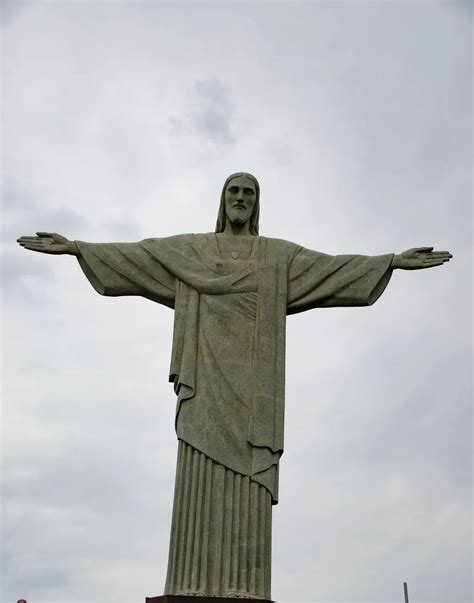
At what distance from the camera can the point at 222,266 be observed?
17.0m

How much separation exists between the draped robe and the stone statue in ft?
0.05

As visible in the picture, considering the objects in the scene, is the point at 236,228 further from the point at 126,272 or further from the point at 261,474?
the point at 261,474

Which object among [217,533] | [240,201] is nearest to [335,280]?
[240,201]

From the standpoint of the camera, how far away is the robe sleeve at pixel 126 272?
17.2 m

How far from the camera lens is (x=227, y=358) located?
53.2 feet

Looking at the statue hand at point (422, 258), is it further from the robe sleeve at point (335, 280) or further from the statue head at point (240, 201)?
the statue head at point (240, 201)

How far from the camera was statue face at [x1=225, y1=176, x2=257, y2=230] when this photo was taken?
17469 mm

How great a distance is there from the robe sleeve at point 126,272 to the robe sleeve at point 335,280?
2.07m

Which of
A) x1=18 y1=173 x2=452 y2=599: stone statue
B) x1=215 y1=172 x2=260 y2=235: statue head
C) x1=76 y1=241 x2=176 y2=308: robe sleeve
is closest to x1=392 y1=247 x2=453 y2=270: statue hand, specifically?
x1=18 y1=173 x2=452 y2=599: stone statue

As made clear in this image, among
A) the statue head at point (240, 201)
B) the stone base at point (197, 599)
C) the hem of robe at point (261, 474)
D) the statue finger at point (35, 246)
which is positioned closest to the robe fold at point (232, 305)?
the hem of robe at point (261, 474)

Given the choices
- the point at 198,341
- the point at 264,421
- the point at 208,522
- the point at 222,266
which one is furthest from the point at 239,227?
the point at 208,522

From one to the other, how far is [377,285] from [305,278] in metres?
1.20

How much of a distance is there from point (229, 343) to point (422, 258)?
3.55 m

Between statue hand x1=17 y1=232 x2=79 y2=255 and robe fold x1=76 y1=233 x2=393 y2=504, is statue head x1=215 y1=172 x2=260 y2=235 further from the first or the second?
statue hand x1=17 y1=232 x2=79 y2=255
